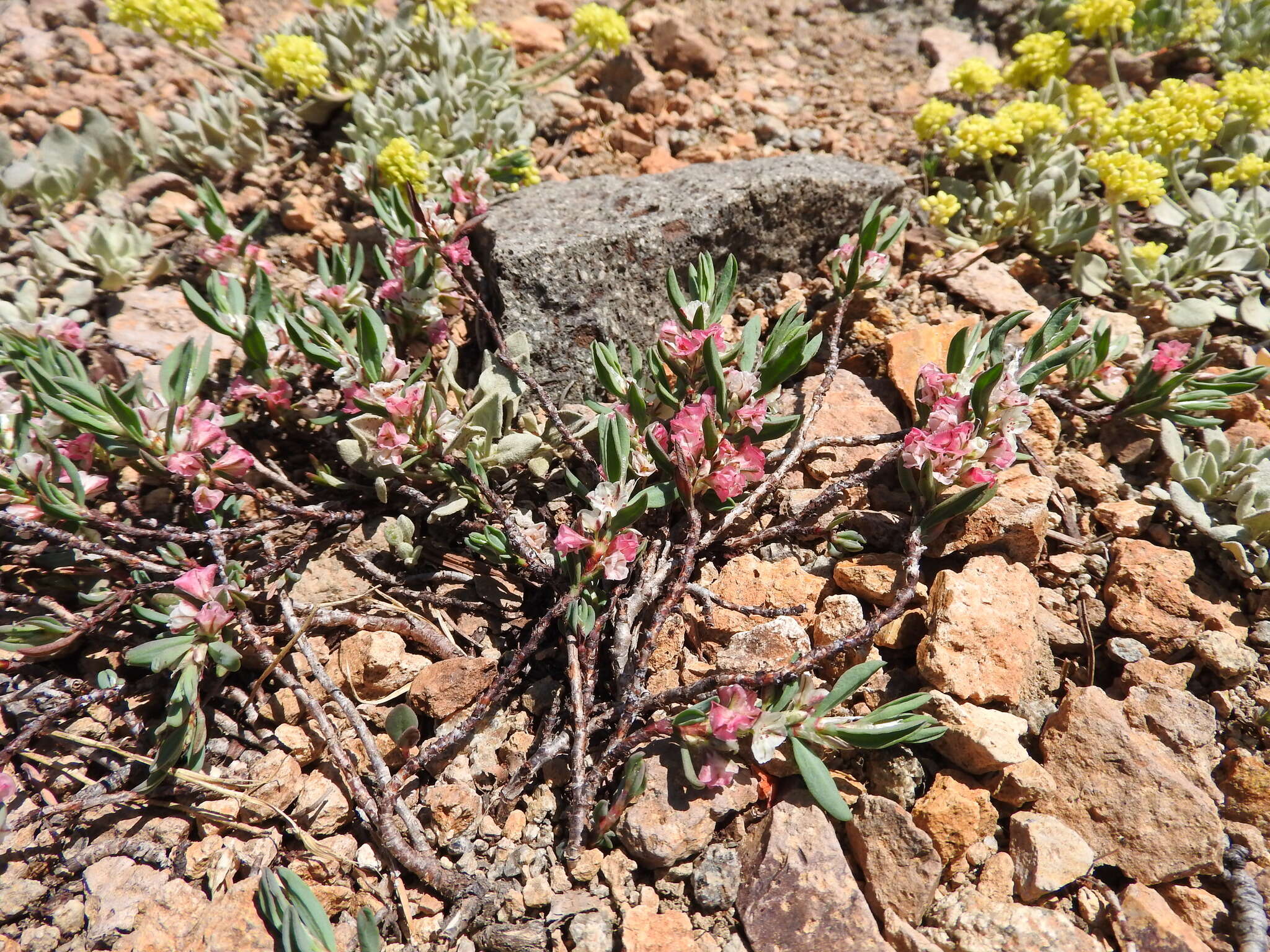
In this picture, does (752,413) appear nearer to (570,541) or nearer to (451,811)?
(570,541)

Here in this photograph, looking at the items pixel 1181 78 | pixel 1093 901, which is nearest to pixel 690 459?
pixel 1093 901

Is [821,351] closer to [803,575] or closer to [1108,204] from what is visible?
[803,575]

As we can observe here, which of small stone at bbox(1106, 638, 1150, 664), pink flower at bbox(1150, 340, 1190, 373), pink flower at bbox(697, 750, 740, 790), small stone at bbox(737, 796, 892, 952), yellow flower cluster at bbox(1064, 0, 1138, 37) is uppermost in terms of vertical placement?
yellow flower cluster at bbox(1064, 0, 1138, 37)

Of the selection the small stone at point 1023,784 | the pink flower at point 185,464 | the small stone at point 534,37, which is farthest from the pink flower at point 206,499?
the small stone at point 534,37

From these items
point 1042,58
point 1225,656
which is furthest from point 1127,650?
point 1042,58

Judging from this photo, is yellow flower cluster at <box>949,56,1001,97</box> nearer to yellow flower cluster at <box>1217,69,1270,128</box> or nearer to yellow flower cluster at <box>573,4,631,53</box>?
yellow flower cluster at <box>1217,69,1270,128</box>

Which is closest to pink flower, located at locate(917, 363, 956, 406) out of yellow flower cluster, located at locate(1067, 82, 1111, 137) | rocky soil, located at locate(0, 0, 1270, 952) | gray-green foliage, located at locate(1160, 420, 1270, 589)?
rocky soil, located at locate(0, 0, 1270, 952)

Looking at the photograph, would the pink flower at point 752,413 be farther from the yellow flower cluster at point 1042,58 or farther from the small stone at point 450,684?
the yellow flower cluster at point 1042,58
